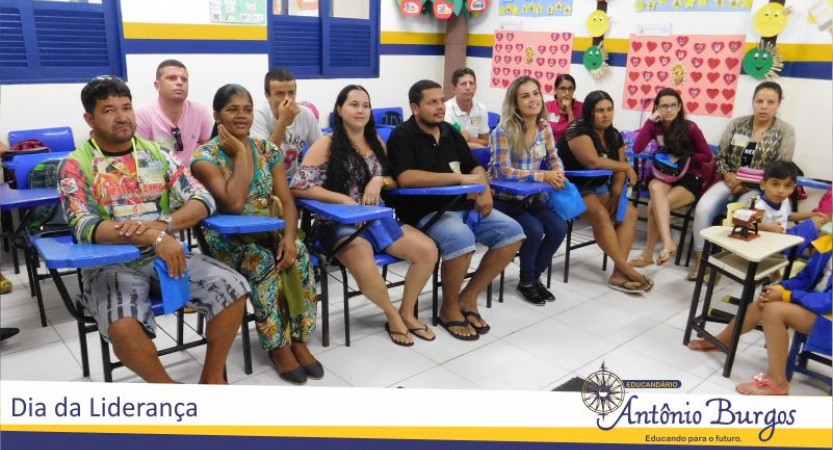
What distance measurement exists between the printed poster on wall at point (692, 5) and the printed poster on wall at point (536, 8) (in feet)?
0.71

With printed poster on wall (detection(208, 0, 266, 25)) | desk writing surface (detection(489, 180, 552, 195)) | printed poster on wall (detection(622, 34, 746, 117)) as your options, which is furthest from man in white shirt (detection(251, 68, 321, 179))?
printed poster on wall (detection(622, 34, 746, 117))

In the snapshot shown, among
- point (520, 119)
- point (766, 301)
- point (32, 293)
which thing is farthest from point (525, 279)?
point (32, 293)

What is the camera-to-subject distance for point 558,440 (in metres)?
1.46

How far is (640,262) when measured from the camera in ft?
10.5

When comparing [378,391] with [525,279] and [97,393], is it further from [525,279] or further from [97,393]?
[525,279]

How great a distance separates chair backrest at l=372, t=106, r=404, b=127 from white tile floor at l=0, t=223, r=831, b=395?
1284 millimetres

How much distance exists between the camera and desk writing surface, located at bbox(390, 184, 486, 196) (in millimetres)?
2340

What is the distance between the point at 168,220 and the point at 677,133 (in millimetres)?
1919

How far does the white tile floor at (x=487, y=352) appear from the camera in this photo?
1954mm

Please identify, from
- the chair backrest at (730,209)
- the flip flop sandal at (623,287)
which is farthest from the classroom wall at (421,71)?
the flip flop sandal at (623,287)

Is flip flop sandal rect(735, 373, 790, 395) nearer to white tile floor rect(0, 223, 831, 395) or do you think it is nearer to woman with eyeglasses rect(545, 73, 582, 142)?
white tile floor rect(0, 223, 831, 395)

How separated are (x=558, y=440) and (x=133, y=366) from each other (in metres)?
1.20

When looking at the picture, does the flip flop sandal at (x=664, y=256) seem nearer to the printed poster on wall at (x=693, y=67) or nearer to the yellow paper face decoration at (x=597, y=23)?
the printed poster on wall at (x=693, y=67)

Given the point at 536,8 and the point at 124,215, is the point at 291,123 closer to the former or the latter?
the point at 124,215
